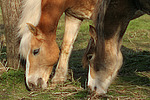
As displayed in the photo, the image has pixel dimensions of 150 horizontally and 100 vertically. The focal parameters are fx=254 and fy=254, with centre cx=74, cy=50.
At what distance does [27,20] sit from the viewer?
3.64 m

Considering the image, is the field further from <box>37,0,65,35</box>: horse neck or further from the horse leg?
<box>37,0,65,35</box>: horse neck

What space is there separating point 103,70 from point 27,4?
1632 millimetres

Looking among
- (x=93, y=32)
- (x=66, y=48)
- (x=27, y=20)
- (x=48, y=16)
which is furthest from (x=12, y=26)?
(x=93, y=32)

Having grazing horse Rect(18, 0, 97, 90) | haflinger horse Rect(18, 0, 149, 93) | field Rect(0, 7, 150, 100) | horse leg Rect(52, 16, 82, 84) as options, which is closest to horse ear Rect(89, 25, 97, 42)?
field Rect(0, 7, 150, 100)

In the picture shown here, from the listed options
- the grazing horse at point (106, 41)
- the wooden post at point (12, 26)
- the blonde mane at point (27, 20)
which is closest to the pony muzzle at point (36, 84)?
the blonde mane at point (27, 20)

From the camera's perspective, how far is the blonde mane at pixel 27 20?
11.8ft

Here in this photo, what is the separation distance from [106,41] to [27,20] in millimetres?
1371

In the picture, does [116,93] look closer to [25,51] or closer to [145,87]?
[145,87]

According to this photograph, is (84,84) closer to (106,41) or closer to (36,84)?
(36,84)

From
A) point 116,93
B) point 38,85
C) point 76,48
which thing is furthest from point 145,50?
point 38,85

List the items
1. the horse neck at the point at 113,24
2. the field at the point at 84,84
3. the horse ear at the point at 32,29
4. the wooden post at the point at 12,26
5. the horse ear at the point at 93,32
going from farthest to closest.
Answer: the wooden post at the point at 12,26, the horse ear at the point at 32,29, the field at the point at 84,84, the horse ear at the point at 93,32, the horse neck at the point at 113,24

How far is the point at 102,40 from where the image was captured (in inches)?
109

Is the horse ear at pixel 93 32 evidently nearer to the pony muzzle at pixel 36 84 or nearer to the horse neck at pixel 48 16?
the horse neck at pixel 48 16

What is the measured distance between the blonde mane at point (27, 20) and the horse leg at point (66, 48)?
21.9 inches
